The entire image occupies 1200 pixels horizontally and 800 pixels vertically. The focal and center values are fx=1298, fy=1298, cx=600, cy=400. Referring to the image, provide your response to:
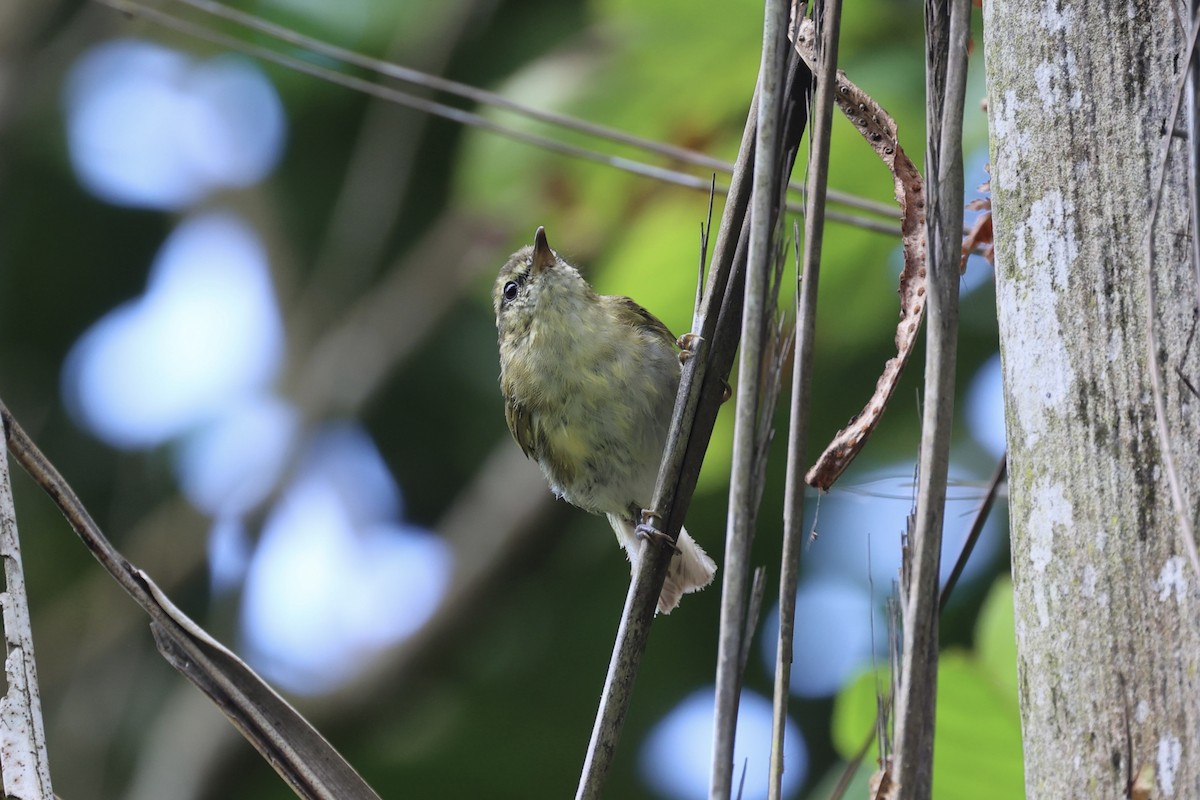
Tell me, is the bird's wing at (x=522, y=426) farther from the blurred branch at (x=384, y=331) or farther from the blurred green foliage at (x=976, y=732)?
the blurred branch at (x=384, y=331)

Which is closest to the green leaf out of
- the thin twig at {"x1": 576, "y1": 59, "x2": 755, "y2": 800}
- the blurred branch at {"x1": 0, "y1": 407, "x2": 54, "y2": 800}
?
the thin twig at {"x1": 576, "y1": 59, "x2": 755, "y2": 800}

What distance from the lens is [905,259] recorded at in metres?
1.59

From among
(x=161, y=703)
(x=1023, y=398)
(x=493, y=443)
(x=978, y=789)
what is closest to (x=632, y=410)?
(x=978, y=789)

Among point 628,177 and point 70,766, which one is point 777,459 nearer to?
point 628,177

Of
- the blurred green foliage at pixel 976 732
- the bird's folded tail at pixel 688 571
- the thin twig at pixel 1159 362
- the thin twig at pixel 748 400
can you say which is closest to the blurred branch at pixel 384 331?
the bird's folded tail at pixel 688 571

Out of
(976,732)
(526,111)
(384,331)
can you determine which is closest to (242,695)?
(976,732)

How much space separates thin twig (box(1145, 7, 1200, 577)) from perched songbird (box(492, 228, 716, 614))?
254cm

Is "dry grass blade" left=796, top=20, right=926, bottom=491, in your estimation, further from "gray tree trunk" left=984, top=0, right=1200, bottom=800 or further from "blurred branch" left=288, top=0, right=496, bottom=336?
"blurred branch" left=288, top=0, right=496, bottom=336

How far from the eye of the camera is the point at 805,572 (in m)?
5.56

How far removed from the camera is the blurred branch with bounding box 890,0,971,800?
123cm

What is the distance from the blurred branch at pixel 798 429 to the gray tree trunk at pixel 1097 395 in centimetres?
25

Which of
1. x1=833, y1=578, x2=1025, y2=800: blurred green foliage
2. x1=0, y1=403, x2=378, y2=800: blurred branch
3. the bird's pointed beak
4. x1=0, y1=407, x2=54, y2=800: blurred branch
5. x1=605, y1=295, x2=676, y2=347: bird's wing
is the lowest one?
x1=0, y1=407, x2=54, y2=800: blurred branch

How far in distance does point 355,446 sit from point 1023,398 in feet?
19.5

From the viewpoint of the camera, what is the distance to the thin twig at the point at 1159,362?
1.21 meters
